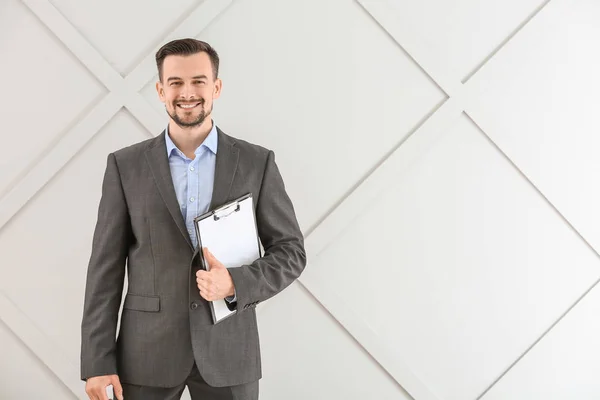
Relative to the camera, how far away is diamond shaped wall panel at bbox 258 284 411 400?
7.89ft

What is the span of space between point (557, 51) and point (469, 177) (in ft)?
1.92

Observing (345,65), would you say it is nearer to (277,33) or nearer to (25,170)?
(277,33)

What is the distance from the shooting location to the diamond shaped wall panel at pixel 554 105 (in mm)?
2449

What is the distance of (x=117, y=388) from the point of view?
151 centimetres

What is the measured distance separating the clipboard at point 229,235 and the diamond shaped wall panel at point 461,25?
1186 millimetres

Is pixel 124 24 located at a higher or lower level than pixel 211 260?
higher

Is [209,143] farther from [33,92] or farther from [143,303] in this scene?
[33,92]

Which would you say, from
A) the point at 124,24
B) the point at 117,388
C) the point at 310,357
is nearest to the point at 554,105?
the point at 310,357

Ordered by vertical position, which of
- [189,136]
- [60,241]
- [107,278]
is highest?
[60,241]

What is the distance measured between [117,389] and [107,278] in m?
0.26

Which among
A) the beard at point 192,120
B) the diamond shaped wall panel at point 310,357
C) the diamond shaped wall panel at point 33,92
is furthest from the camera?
the diamond shaped wall panel at point 310,357

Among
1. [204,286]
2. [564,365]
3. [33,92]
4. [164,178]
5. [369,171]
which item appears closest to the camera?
[204,286]

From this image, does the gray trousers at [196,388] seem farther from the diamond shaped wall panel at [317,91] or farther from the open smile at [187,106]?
the diamond shaped wall panel at [317,91]

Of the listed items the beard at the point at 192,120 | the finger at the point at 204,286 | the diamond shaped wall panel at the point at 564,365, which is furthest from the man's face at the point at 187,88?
the diamond shaped wall panel at the point at 564,365
